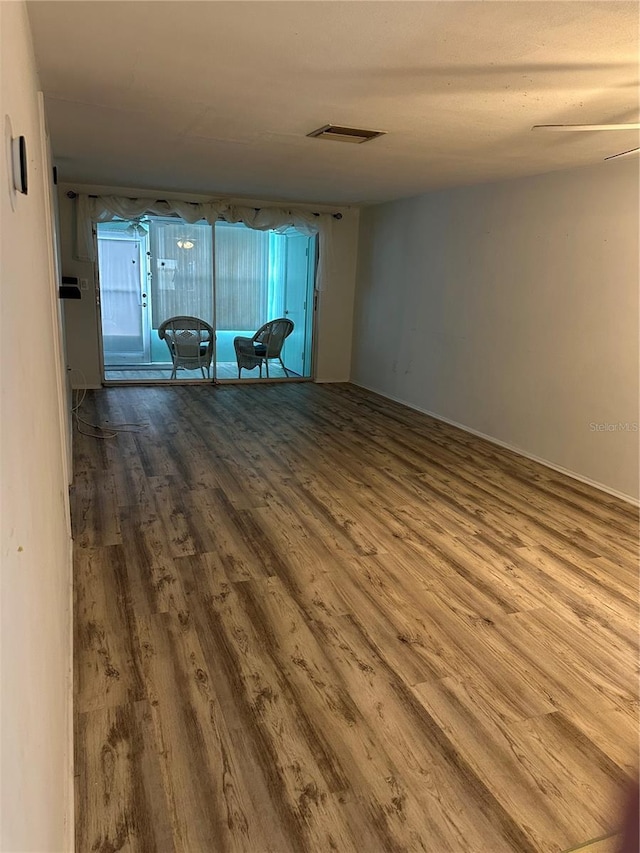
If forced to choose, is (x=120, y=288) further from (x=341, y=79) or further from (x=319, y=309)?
(x=341, y=79)

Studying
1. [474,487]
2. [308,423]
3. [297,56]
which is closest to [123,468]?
[308,423]

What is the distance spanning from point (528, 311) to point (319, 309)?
11.5 feet

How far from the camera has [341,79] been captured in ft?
8.18

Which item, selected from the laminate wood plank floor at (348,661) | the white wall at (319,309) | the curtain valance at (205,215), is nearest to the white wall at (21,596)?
the laminate wood plank floor at (348,661)

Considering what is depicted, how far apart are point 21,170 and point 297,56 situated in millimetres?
1540

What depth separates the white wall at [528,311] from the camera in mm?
Answer: 3922

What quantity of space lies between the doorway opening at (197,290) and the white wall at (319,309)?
21cm

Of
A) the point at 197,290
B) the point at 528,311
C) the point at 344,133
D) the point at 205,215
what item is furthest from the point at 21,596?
the point at 197,290

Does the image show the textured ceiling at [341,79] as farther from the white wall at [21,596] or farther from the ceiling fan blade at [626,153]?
the white wall at [21,596]

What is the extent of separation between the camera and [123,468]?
13.5 feet

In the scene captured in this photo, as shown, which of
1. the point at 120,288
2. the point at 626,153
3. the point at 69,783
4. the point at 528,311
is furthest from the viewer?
the point at 120,288

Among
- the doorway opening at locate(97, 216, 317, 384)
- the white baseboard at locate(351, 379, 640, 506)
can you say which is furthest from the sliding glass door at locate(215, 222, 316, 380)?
the white baseboard at locate(351, 379, 640, 506)

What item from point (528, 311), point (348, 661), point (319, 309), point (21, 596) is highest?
point (528, 311)

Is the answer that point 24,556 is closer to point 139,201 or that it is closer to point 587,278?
point 587,278
